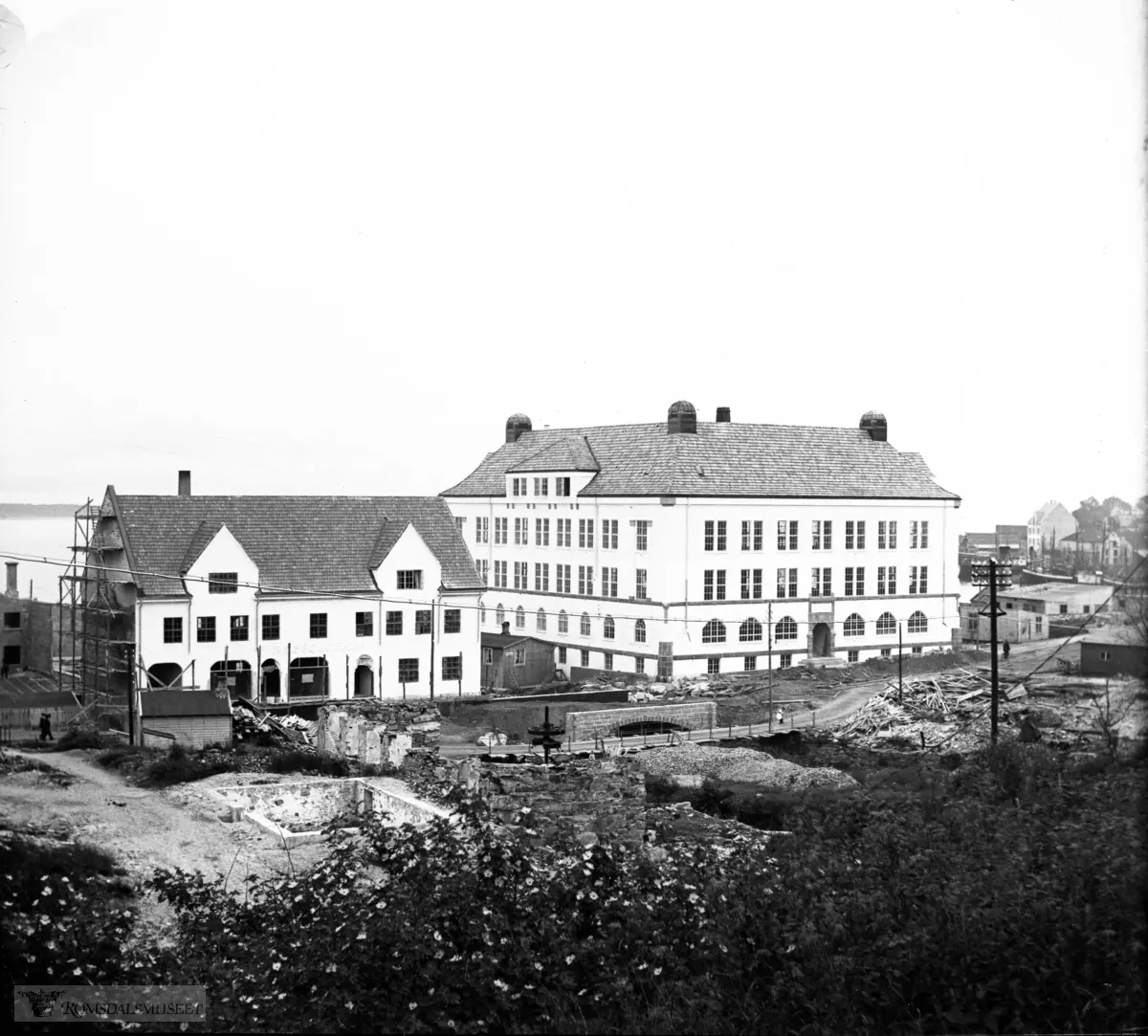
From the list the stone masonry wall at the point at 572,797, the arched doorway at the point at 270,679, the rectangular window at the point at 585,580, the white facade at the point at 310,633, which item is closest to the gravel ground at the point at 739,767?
the stone masonry wall at the point at 572,797

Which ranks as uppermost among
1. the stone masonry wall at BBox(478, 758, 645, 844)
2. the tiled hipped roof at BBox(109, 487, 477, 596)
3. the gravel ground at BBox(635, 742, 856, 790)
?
the tiled hipped roof at BBox(109, 487, 477, 596)

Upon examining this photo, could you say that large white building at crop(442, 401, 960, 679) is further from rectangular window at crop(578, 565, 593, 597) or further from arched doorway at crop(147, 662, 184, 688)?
arched doorway at crop(147, 662, 184, 688)

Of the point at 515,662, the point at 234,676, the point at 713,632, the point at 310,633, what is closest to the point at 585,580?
the point at 515,662

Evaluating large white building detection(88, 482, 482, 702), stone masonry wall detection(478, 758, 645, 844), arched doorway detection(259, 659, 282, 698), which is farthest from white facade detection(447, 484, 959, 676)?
stone masonry wall detection(478, 758, 645, 844)

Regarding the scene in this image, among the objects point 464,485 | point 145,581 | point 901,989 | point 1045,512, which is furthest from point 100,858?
point 464,485

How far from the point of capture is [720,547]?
38.1m

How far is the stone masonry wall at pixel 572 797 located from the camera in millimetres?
13992

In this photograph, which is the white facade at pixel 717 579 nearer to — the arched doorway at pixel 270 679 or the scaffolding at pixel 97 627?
the arched doorway at pixel 270 679

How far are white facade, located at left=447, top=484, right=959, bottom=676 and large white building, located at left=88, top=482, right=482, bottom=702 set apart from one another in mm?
6136

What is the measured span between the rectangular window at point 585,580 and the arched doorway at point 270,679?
11435 mm

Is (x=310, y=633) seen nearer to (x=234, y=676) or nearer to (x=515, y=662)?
(x=234, y=676)

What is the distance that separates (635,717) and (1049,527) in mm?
9327

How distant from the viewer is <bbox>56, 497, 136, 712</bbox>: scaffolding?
2891 centimetres

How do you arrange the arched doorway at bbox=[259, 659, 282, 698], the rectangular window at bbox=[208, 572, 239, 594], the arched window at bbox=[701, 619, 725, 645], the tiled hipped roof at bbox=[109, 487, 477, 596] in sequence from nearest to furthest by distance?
the rectangular window at bbox=[208, 572, 239, 594] < the tiled hipped roof at bbox=[109, 487, 477, 596] < the arched doorway at bbox=[259, 659, 282, 698] < the arched window at bbox=[701, 619, 725, 645]
